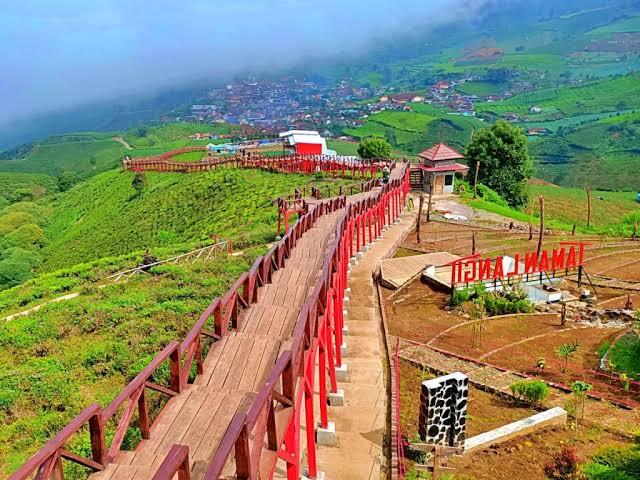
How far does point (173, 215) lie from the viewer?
48250mm

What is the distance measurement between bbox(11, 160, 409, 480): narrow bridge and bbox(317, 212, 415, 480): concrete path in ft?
1.71

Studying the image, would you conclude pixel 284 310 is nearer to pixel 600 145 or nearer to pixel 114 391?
pixel 114 391

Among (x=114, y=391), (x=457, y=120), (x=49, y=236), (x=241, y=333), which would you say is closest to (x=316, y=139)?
(x=49, y=236)

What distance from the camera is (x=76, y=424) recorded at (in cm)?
712

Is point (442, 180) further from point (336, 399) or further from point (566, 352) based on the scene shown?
point (336, 399)

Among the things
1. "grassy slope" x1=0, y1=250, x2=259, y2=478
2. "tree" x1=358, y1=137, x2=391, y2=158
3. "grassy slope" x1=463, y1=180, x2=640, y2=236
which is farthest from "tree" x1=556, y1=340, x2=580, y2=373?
"tree" x1=358, y1=137, x2=391, y2=158

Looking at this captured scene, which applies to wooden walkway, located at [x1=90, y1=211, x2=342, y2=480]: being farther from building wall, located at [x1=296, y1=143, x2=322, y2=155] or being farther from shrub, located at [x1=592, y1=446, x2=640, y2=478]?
building wall, located at [x1=296, y1=143, x2=322, y2=155]

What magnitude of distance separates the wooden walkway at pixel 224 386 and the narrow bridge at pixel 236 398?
2 cm

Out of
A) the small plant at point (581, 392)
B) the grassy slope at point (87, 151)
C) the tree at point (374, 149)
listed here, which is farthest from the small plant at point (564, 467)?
the grassy slope at point (87, 151)

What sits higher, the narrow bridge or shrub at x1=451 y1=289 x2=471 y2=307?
the narrow bridge

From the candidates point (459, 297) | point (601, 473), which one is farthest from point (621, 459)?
point (459, 297)

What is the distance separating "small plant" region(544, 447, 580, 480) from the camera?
11484 millimetres

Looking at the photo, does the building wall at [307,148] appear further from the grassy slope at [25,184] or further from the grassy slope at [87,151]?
the grassy slope at [87,151]

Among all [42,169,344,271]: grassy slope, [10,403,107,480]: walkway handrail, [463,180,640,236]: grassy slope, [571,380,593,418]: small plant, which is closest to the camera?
[10,403,107,480]: walkway handrail
